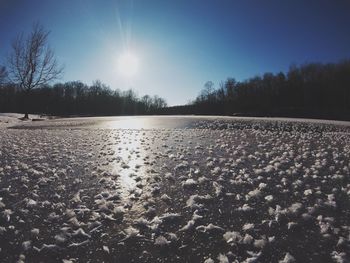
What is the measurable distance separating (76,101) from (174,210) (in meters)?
128

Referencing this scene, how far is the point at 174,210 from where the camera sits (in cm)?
493

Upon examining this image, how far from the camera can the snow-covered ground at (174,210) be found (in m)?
3.65

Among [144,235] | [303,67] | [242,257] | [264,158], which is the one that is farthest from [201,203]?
[303,67]

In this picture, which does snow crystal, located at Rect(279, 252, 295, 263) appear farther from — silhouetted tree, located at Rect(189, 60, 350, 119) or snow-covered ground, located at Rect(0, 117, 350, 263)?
silhouetted tree, located at Rect(189, 60, 350, 119)

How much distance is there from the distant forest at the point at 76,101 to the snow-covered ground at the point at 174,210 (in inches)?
3710

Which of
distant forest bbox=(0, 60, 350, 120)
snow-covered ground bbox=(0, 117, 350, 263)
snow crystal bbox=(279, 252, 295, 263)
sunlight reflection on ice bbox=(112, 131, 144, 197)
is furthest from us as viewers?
distant forest bbox=(0, 60, 350, 120)

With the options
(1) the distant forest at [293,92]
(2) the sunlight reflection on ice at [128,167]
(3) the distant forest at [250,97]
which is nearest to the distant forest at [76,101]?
(3) the distant forest at [250,97]

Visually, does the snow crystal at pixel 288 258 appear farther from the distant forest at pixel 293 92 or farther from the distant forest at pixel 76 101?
the distant forest at pixel 76 101

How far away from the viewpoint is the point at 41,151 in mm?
10523

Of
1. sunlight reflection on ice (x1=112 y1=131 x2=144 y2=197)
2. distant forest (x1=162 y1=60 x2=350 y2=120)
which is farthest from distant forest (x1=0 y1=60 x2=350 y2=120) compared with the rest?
sunlight reflection on ice (x1=112 y1=131 x2=144 y2=197)

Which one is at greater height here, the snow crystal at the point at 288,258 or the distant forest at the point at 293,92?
the distant forest at the point at 293,92

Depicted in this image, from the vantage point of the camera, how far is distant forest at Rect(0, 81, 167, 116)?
107 m

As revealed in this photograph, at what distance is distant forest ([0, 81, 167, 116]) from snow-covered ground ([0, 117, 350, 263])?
94.2 m

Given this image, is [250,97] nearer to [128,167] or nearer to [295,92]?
[295,92]
